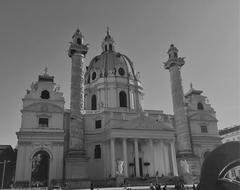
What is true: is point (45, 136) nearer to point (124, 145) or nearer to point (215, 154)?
point (124, 145)

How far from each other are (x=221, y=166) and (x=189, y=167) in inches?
1240

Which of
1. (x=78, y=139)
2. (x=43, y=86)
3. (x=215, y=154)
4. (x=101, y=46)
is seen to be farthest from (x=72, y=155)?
(x=101, y=46)

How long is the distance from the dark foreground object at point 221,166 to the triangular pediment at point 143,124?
1311 inches

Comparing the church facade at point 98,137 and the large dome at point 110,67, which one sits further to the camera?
the large dome at point 110,67

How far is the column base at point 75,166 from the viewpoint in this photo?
30.4m

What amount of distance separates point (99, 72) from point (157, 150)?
2153 centimetres

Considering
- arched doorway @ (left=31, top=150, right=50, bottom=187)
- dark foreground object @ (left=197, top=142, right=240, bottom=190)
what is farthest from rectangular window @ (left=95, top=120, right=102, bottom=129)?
dark foreground object @ (left=197, top=142, right=240, bottom=190)

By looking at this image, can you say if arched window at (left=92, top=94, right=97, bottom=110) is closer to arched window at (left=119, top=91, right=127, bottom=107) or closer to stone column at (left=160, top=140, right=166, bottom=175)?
arched window at (left=119, top=91, right=127, bottom=107)

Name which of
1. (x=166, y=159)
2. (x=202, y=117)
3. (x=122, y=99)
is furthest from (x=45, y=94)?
(x=202, y=117)

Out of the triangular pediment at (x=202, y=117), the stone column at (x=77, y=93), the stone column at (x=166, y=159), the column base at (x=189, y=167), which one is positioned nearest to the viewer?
the stone column at (x=77, y=93)

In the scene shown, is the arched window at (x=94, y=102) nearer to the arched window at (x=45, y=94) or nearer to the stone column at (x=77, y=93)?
the arched window at (x=45, y=94)

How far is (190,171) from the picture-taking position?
122 feet

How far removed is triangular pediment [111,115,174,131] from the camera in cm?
4134

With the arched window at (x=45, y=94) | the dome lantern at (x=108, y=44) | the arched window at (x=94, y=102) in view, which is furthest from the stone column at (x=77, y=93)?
the dome lantern at (x=108, y=44)
